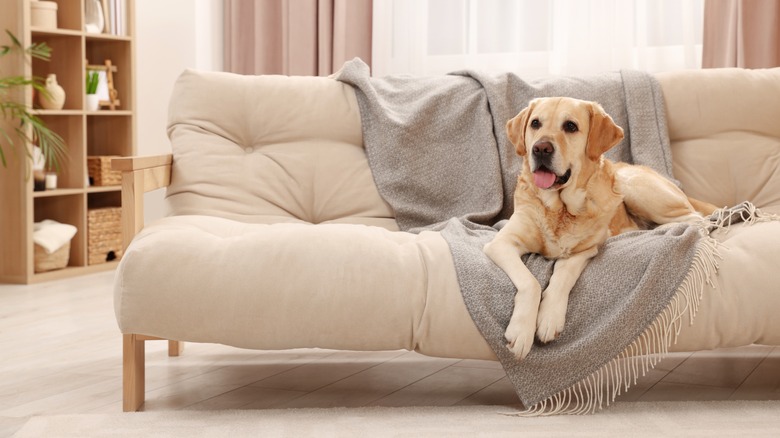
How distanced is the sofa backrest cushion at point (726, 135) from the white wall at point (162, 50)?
2.72 m

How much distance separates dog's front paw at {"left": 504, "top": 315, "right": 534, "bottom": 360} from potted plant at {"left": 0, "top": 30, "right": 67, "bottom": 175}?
2.62m

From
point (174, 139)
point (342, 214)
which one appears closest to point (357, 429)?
point (342, 214)

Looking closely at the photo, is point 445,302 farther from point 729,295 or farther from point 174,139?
point 174,139

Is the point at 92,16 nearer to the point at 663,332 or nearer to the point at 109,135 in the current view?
the point at 109,135

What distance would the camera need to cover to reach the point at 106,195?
458 centimetres

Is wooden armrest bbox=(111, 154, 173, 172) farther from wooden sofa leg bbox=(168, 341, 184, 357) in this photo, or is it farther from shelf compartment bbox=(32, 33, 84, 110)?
shelf compartment bbox=(32, 33, 84, 110)

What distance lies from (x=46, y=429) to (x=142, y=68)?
10.6ft

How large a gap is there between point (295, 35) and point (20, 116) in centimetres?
135

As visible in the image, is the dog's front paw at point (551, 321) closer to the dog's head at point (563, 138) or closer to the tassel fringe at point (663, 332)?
the tassel fringe at point (663, 332)

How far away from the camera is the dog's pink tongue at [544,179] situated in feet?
6.89

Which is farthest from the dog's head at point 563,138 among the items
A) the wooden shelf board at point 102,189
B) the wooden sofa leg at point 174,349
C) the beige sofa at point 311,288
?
the wooden shelf board at point 102,189

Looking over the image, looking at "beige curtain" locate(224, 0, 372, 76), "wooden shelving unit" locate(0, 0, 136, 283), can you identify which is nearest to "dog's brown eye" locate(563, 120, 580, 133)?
"beige curtain" locate(224, 0, 372, 76)

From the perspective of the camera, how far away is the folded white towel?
3996mm

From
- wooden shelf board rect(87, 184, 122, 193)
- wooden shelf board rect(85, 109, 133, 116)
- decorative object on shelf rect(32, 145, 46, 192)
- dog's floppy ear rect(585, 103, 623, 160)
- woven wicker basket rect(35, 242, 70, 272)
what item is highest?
dog's floppy ear rect(585, 103, 623, 160)
